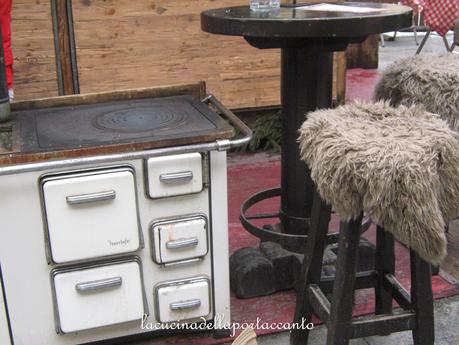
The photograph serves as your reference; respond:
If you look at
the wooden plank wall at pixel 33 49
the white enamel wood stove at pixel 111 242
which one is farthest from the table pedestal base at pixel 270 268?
the wooden plank wall at pixel 33 49

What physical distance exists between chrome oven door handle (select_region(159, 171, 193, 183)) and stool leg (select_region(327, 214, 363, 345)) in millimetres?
551

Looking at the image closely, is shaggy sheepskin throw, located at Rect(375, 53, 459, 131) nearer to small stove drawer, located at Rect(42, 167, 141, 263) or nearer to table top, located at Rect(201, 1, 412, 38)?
table top, located at Rect(201, 1, 412, 38)

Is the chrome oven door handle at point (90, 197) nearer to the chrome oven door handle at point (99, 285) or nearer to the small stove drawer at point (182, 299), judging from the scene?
the chrome oven door handle at point (99, 285)

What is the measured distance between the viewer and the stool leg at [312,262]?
86.7 inches

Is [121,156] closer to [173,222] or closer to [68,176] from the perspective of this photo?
[68,176]

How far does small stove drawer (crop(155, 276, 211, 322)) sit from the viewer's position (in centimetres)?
226

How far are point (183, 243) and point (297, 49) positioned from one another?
93cm

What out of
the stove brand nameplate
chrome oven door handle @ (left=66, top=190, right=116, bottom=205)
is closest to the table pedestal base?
the stove brand nameplate

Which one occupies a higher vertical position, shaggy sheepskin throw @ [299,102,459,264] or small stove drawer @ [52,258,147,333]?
shaggy sheepskin throw @ [299,102,459,264]

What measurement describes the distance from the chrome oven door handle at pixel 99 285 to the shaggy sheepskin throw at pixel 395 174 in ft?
2.56

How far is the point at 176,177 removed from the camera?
2.14m

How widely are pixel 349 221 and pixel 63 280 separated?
980mm

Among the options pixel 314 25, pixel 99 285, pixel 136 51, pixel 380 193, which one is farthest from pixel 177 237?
pixel 136 51

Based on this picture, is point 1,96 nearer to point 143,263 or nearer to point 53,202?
point 53,202
